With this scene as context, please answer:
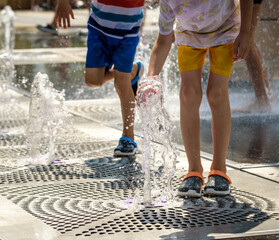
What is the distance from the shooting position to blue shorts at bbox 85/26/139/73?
4941mm

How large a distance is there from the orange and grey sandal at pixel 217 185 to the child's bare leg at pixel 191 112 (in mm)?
119

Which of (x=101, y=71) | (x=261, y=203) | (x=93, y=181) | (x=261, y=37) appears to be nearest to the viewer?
(x=261, y=203)

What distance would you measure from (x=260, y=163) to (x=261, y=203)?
894mm

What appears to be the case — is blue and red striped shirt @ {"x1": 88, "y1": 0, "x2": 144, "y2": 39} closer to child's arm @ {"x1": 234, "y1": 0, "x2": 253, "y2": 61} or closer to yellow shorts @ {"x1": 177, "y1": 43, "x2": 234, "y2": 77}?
yellow shorts @ {"x1": 177, "y1": 43, "x2": 234, "y2": 77}

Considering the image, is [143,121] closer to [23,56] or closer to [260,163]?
[260,163]

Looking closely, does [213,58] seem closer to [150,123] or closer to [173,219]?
[150,123]

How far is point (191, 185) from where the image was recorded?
3807 mm

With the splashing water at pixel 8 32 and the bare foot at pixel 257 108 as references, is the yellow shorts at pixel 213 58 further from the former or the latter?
the splashing water at pixel 8 32

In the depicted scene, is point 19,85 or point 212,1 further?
point 19,85

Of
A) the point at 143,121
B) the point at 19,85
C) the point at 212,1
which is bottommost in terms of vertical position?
the point at 19,85

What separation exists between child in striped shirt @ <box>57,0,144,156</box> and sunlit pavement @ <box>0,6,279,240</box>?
1.29 feet

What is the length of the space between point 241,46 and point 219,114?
41cm

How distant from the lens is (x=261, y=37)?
8.25 metres

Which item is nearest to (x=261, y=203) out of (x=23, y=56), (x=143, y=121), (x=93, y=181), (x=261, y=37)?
(x=143, y=121)
